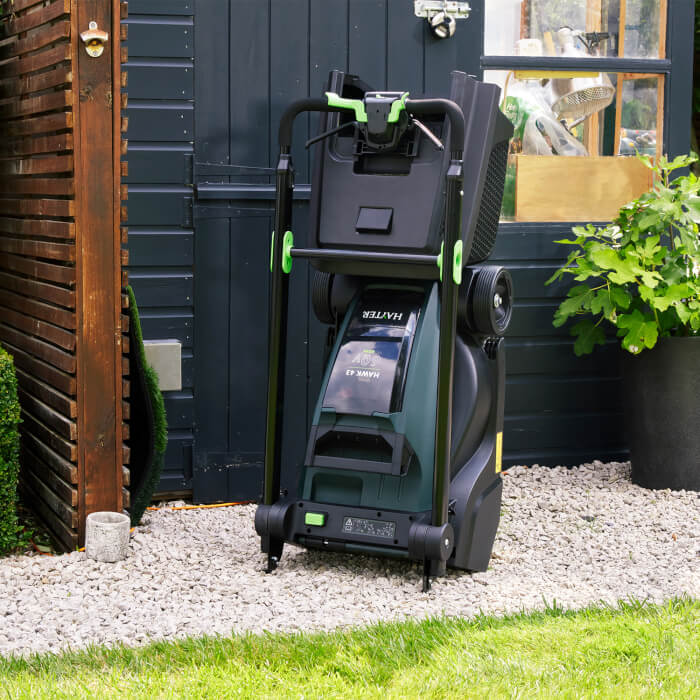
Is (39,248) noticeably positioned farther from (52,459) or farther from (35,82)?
(52,459)

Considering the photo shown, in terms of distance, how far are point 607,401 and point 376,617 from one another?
2227mm

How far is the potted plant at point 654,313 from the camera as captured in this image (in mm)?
Answer: 4328

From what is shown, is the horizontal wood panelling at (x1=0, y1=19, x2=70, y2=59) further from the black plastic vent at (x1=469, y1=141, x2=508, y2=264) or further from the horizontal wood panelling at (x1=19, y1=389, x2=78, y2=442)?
the black plastic vent at (x1=469, y1=141, x2=508, y2=264)

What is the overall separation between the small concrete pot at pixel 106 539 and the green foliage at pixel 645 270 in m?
2.02

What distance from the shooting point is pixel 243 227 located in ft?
14.0

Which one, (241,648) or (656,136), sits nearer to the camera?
(241,648)

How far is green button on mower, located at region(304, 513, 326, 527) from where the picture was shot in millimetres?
3391

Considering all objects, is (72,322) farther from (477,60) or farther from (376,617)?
(477,60)

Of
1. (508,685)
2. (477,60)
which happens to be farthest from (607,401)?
(508,685)

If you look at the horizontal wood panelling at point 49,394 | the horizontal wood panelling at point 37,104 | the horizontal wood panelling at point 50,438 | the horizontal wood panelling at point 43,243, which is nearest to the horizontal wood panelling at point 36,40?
the horizontal wood panelling at point 43,243

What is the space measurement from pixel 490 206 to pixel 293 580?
136cm

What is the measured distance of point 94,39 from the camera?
3.40 metres

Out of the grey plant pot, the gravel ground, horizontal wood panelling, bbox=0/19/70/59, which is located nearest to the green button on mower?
the gravel ground

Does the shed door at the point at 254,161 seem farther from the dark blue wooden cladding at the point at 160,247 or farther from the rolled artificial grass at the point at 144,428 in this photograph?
the rolled artificial grass at the point at 144,428
